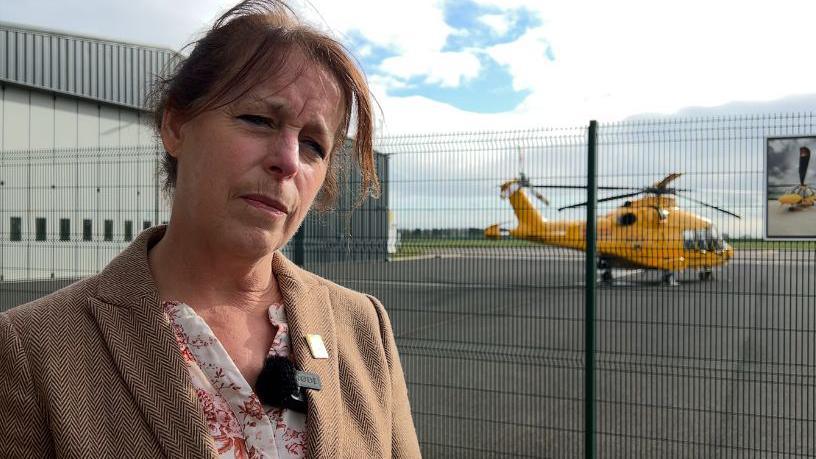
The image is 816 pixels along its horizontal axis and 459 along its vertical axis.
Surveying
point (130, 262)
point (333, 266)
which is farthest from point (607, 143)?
point (130, 262)

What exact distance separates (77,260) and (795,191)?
7981 mm

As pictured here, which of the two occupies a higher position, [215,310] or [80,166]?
[80,166]

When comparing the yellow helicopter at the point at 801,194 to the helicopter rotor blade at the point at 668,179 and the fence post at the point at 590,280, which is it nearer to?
the helicopter rotor blade at the point at 668,179

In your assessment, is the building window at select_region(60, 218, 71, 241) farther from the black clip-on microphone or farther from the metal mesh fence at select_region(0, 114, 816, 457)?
the black clip-on microphone

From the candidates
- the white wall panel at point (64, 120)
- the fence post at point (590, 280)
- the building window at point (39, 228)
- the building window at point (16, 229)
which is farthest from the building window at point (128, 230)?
the white wall panel at point (64, 120)

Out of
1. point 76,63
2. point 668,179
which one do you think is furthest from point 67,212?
point 76,63

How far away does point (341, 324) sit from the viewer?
141 cm

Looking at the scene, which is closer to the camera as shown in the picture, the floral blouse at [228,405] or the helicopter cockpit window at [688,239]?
the floral blouse at [228,405]

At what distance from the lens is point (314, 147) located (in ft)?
3.87

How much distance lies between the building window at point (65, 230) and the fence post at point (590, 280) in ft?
21.5

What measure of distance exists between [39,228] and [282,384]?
28.7 feet

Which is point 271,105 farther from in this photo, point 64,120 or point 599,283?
point 64,120

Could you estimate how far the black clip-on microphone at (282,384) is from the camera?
111 cm

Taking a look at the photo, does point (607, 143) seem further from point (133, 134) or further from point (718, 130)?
point (133, 134)
